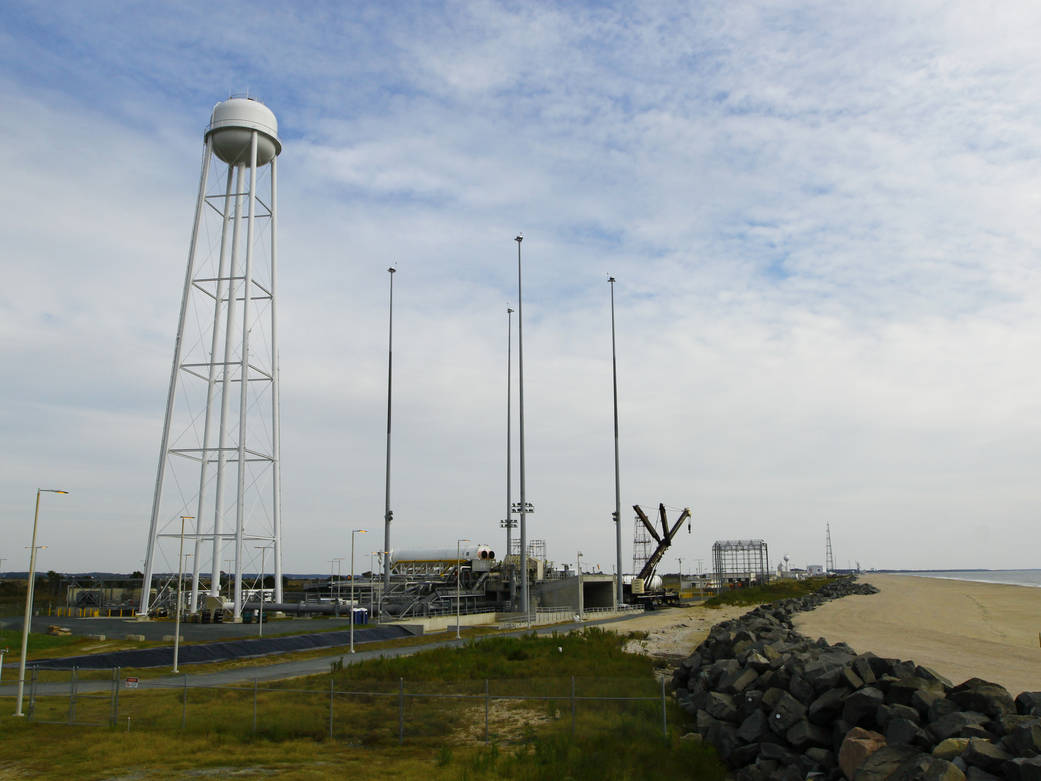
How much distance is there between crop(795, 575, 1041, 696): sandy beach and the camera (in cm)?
3040

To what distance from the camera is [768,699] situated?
64.0ft

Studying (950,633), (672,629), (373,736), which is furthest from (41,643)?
(950,633)

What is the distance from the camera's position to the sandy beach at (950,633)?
30.4 m

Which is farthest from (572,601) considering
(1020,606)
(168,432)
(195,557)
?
(1020,606)

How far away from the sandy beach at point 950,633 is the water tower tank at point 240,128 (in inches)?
2181

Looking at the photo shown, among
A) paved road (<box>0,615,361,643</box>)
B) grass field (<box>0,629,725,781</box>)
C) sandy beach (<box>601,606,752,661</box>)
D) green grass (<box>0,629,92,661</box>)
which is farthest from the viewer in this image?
paved road (<box>0,615,361,643</box>)

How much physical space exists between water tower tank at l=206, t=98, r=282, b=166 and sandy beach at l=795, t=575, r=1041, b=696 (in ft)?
182

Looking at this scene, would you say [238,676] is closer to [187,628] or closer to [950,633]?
[187,628]

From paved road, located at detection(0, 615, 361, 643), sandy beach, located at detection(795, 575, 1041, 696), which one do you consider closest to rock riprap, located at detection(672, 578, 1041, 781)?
sandy beach, located at detection(795, 575, 1041, 696)

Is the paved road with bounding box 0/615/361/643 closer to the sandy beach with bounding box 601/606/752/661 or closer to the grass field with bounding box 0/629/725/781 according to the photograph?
the sandy beach with bounding box 601/606/752/661

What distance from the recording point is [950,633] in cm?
4888

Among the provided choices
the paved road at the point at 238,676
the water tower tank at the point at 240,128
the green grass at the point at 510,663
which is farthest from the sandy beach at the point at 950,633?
the water tower tank at the point at 240,128

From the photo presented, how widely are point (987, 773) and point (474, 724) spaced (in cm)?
1428

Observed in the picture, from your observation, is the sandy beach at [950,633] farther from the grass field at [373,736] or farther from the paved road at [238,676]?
the paved road at [238,676]
